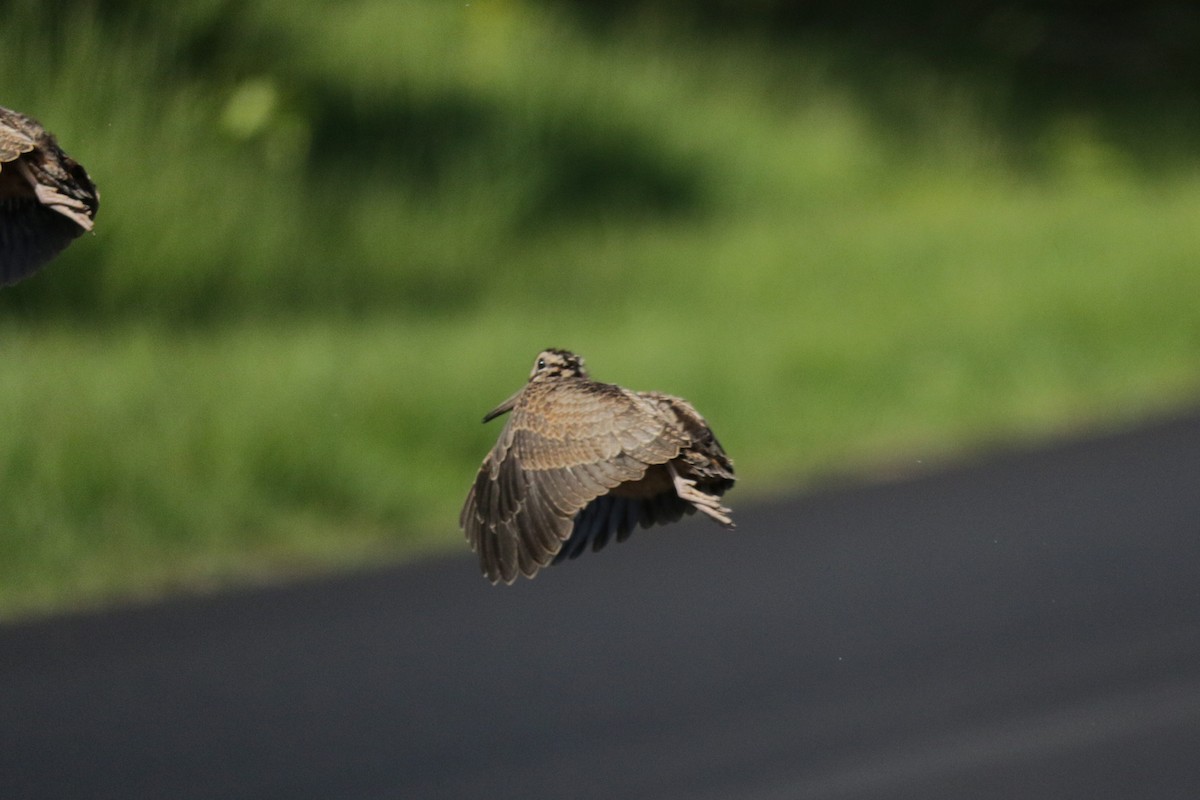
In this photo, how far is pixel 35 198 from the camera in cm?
539

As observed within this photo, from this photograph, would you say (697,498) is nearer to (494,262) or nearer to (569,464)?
(569,464)

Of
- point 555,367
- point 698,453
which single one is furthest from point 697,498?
point 555,367

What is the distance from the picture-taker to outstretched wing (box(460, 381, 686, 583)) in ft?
16.4

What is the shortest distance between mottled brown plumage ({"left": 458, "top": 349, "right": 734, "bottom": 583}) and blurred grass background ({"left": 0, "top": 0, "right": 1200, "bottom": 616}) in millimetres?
3858

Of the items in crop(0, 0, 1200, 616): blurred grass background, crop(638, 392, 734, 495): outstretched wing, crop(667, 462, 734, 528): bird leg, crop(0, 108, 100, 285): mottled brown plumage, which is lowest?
crop(667, 462, 734, 528): bird leg

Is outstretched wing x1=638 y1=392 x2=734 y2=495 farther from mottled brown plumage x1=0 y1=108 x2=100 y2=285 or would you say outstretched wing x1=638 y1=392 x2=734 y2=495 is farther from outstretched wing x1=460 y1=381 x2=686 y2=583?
mottled brown plumage x1=0 y1=108 x2=100 y2=285

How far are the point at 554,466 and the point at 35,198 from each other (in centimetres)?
153

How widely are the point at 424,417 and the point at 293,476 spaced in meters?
0.93

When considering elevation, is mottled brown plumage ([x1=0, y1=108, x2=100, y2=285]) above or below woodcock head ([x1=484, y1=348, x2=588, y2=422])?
above

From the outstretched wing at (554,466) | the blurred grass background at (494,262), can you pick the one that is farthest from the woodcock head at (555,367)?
the blurred grass background at (494,262)

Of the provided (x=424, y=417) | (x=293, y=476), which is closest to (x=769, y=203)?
(x=424, y=417)

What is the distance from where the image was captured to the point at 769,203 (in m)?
14.6

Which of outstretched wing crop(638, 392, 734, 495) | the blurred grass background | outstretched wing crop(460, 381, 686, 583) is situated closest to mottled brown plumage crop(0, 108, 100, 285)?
outstretched wing crop(460, 381, 686, 583)

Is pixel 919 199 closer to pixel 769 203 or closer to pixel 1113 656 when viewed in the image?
pixel 769 203
